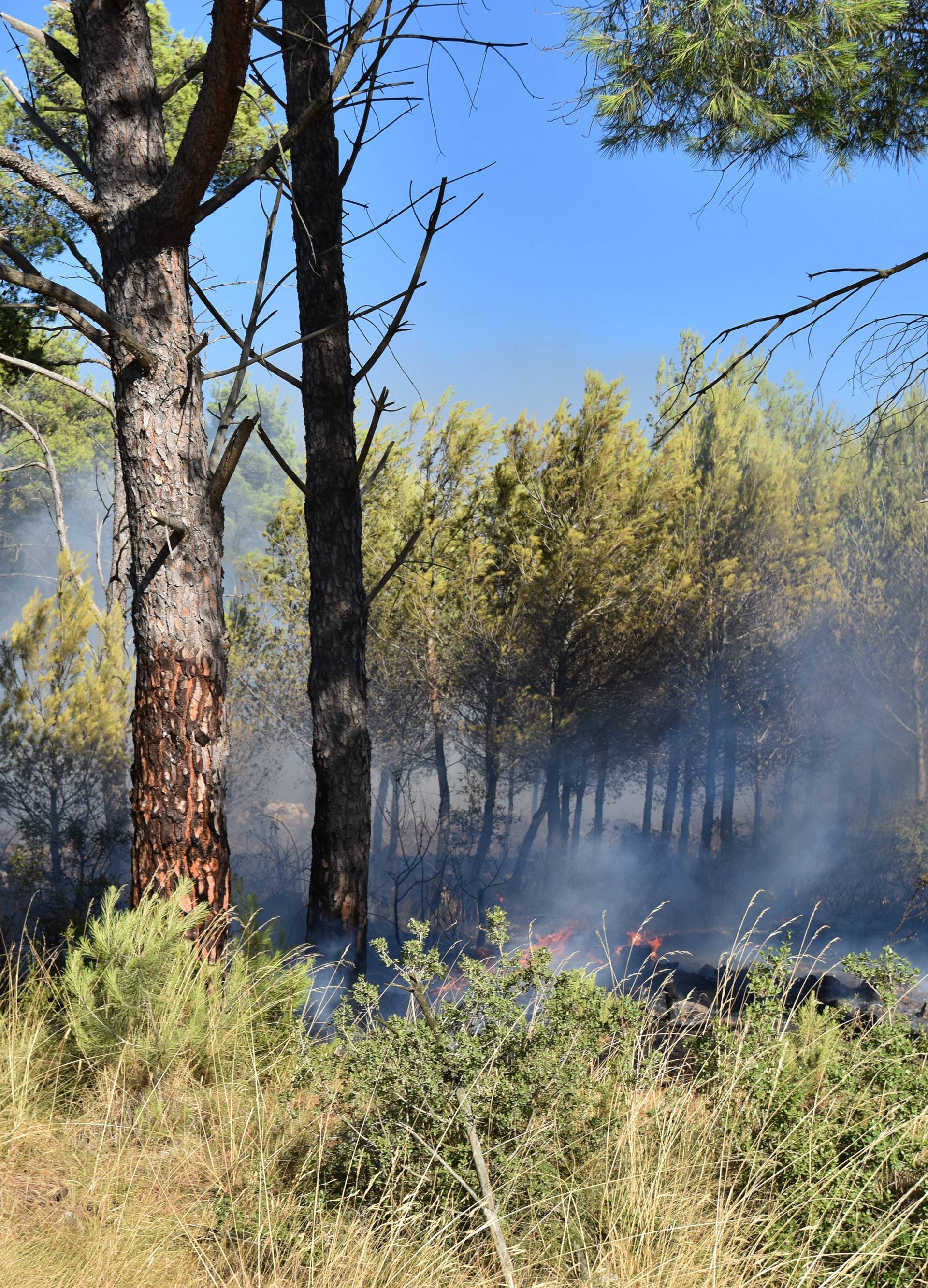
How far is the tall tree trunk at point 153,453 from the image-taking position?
3203 mm

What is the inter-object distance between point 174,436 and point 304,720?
15.7m

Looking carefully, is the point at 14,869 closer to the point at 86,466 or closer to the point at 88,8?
the point at 88,8

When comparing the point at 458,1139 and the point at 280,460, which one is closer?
the point at 458,1139

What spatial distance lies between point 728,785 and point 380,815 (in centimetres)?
841

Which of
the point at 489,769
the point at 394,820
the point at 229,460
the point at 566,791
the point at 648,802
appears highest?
the point at 229,460

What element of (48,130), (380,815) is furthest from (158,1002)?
(380,815)

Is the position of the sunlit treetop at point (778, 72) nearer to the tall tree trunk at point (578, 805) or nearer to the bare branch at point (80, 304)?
the bare branch at point (80, 304)

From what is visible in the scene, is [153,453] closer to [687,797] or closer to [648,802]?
[687,797]

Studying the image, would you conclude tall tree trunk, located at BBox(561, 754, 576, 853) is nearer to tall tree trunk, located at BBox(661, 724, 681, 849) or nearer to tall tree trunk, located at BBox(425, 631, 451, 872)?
tall tree trunk, located at BBox(661, 724, 681, 849)


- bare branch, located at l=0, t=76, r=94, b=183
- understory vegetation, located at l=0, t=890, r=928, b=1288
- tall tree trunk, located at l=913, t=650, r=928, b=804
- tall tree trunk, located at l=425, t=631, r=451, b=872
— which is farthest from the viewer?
tall tree trunk, located at l=913, t=650, r=928, b=804

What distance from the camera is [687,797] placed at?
21562 millimetres

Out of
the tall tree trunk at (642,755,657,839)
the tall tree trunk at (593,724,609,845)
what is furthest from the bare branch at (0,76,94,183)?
the tall tree trunk at (642,755,657,839)

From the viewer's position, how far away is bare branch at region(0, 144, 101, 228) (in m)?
3.05

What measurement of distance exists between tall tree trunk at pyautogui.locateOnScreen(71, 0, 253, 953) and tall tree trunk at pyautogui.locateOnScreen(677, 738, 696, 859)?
56.3 feet
